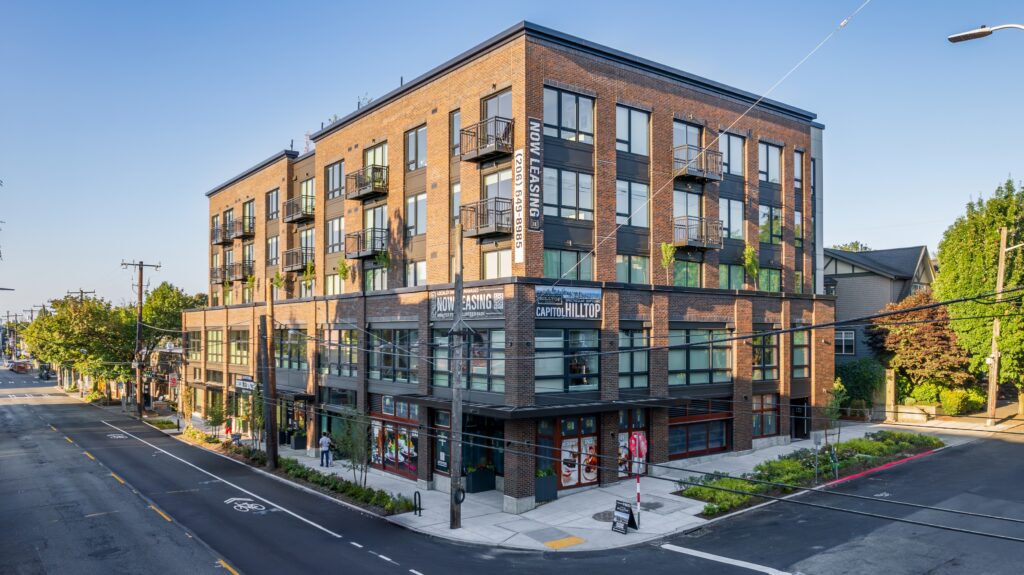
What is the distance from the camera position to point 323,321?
130 ft

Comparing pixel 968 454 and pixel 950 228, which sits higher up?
pixel 950 228

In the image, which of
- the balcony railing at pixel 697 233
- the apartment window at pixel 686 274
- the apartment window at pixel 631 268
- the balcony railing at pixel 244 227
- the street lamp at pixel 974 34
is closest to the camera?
the street lamp at pixel 974 34

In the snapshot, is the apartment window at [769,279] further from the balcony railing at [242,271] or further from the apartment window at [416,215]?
the balcony railing at [242,271]

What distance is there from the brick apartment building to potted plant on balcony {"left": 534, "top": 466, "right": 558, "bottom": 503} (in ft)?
1.03

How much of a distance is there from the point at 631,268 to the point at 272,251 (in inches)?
1161

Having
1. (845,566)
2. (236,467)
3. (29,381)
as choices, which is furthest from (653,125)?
(29,381)

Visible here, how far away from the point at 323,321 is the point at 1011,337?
137 feet

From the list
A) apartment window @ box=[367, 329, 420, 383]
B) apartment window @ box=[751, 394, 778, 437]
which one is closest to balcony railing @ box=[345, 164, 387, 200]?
apartment window @ box=[367, 329, 420, 383]

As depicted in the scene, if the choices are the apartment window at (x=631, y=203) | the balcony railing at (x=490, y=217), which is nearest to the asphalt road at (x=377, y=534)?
the balcony railing at (x=490, y=217)

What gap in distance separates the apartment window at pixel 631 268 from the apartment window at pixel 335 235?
58.1 feet

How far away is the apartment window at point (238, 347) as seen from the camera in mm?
48531

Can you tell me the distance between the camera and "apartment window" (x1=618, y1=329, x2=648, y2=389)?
29219 millimetres

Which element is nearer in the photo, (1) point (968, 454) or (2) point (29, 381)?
(1) point (968, 454)

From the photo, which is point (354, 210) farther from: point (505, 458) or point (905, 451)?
point (905, 451)
